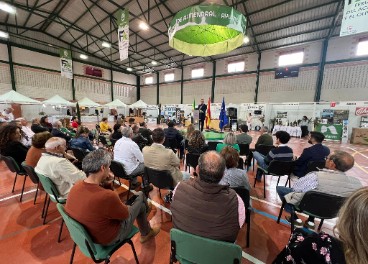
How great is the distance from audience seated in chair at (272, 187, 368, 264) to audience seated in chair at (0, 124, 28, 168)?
426cm

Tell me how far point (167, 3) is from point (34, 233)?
11.5 meters

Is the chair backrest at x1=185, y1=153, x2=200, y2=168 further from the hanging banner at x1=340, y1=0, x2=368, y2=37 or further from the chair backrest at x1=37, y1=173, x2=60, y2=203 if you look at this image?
the hanging banner at x1=340, y1=0, x2=368, y2=37

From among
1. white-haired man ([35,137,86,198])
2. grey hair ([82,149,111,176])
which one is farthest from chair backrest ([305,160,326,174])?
white-haired man ([35,137,86,198])

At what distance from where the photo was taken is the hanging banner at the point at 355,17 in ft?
11.9

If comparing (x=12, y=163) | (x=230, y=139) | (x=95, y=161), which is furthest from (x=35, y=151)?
(x=230, y=139)

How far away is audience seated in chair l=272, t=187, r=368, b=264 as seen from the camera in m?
0.69

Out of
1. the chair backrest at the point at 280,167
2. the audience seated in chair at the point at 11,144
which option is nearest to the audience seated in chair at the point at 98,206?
the chair backrest at the point at 280,167

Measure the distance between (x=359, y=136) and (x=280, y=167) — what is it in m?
10.1

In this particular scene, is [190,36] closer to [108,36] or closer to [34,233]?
[34,233]

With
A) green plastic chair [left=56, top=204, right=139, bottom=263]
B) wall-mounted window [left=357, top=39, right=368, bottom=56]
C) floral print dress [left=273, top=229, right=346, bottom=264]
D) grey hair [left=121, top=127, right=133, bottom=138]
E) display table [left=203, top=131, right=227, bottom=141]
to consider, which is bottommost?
green plastic chair [left=56, top=204, right=139, bottom=263]

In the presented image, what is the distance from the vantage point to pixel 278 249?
80.0 inches

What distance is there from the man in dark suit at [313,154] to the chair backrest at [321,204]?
1307 mm

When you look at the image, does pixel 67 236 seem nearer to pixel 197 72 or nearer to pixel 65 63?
pixel 65 63

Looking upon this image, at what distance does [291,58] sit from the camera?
12.4 metres
